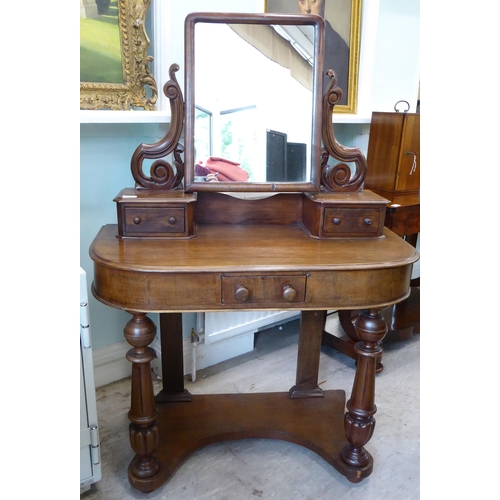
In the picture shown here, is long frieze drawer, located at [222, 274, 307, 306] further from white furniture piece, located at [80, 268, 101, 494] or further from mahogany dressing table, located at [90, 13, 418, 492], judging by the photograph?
white furniture piece, located at [80, 268, 101, 494]

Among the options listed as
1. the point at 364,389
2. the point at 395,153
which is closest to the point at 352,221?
the point at 364,389

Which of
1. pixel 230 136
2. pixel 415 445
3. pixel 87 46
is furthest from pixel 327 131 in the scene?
pixel 415 445

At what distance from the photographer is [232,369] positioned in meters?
2.24

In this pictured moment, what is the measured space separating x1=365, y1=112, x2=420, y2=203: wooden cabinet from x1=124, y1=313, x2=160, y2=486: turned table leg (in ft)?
4.36

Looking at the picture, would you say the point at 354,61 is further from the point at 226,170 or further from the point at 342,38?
the point at 226,170

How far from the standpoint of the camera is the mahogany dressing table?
49.7 inches

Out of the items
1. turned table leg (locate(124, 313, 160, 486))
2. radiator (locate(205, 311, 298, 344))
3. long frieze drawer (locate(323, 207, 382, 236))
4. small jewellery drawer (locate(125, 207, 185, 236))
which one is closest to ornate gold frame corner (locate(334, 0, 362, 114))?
long frieze drawer (locate(323, 207, 382, 236))

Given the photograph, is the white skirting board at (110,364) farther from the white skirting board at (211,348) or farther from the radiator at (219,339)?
the radiator at (219,339)

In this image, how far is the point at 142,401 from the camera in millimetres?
1425

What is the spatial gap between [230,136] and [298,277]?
0.53 meters

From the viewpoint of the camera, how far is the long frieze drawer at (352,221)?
1.49 meters

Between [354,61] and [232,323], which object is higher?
[354,61]

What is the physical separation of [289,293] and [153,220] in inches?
18.4

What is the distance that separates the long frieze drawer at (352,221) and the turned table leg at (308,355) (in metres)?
0.45
